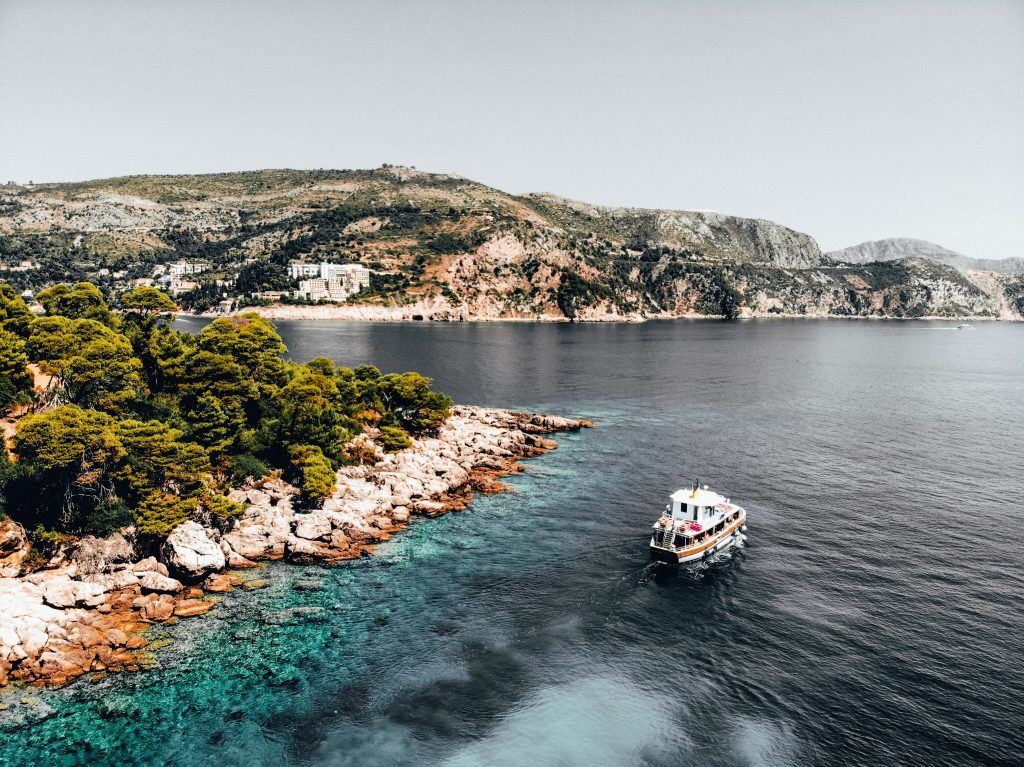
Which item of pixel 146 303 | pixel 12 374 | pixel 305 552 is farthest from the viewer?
pixel 146 303

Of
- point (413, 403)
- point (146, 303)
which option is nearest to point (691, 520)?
point (413, 403)

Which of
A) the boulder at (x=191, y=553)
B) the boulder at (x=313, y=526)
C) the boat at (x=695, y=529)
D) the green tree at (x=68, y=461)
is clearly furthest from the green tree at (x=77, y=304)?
the boat at (x=695, y=529)

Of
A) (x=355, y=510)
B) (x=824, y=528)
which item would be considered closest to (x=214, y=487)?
(x=355, y=510)

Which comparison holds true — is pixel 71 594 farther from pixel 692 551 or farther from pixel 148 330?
pixel 692 551

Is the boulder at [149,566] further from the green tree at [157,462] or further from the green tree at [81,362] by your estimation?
the green tree at [81,362]

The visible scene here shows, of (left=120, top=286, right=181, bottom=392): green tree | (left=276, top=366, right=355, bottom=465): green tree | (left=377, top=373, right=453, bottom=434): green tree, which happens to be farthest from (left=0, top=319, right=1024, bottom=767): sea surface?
(left=120, top=286, right=181, bottom=392): green tree

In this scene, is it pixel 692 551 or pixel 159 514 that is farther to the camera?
pixel 692 551

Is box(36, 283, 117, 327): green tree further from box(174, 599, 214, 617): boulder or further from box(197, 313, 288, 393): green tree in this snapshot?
box(174, 599, 214, 617): boulder
